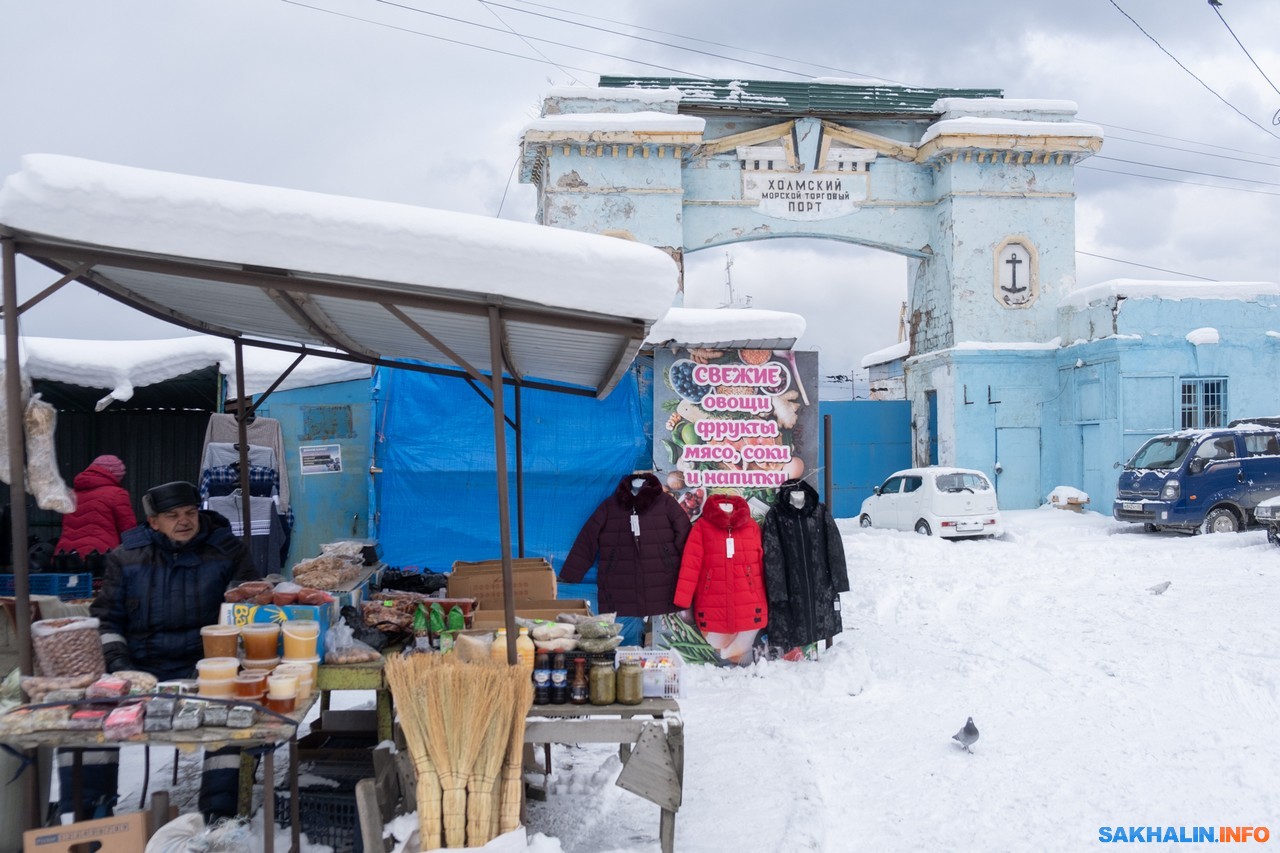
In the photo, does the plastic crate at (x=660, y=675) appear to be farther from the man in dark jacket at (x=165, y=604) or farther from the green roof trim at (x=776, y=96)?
the green roof trim at (x=776, y=96)

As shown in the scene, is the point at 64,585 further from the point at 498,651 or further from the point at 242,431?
the point at 498,651

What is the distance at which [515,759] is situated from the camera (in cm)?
414

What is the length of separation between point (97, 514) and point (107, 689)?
242 inches

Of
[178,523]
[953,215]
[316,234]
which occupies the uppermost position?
[953,215]

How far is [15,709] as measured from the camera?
3967 mm

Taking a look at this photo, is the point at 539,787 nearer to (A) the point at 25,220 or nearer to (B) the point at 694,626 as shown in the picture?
(B) the point at 694,626

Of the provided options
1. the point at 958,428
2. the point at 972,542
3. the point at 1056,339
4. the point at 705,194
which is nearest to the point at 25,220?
the point at 972,542

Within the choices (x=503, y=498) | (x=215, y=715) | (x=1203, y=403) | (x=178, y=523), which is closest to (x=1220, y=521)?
(x=1203, y=403)

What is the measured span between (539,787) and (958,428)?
18062 millimetres

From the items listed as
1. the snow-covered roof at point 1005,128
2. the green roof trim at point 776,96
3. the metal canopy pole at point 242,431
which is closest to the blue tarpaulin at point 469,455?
the metal canopy pole at point 242,431

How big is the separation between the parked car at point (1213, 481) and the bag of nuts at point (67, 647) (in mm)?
16740

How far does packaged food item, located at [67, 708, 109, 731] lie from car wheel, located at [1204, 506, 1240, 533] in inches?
680

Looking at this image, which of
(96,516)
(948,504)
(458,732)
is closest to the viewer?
(458,732)

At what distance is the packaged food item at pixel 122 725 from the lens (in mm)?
3803
